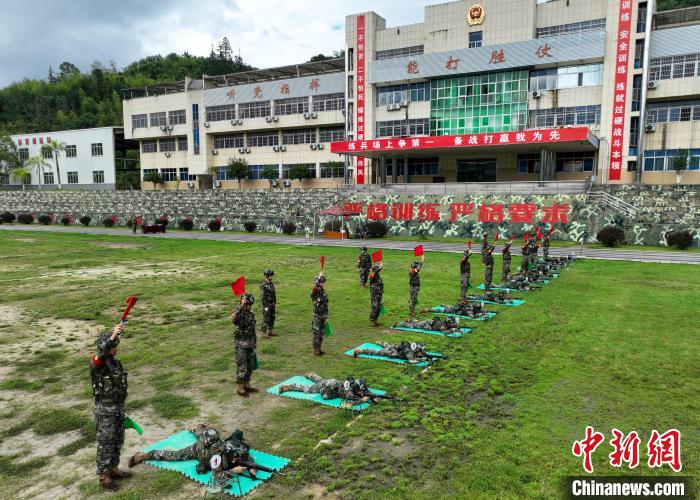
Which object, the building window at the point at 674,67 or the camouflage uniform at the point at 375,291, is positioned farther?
the building window at the point at 674,67

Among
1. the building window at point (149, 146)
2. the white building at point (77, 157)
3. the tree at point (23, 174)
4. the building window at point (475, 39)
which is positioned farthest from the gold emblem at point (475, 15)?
the tree at point (23, 174)

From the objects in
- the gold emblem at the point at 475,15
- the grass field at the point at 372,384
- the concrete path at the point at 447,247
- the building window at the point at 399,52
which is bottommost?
the grass field at the point at 372,384

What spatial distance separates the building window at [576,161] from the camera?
4338 cm

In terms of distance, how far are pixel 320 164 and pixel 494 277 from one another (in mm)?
39634

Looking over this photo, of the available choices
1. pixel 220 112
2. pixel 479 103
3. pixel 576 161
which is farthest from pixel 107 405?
pixel 220 112

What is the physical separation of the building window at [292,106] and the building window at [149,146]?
70.2 feet

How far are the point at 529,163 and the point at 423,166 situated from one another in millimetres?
10675

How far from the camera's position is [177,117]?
66250 mm

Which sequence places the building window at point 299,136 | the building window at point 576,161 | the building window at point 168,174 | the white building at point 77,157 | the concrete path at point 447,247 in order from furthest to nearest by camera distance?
the white building at point 77,157, the building window at point 168,174, the building window at point 299,136, the building window at point 576,161, the concrete path at point 447,247

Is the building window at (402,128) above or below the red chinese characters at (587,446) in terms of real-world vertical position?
above

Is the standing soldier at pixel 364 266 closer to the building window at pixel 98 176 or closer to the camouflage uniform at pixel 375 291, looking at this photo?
the camouflage uniform at pixel 375 291

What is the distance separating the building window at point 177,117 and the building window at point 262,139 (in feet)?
35.1

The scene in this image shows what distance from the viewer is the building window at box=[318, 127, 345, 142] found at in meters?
56.6

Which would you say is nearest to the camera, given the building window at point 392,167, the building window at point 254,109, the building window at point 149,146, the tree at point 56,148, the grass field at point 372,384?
the grass field at point 372,384
